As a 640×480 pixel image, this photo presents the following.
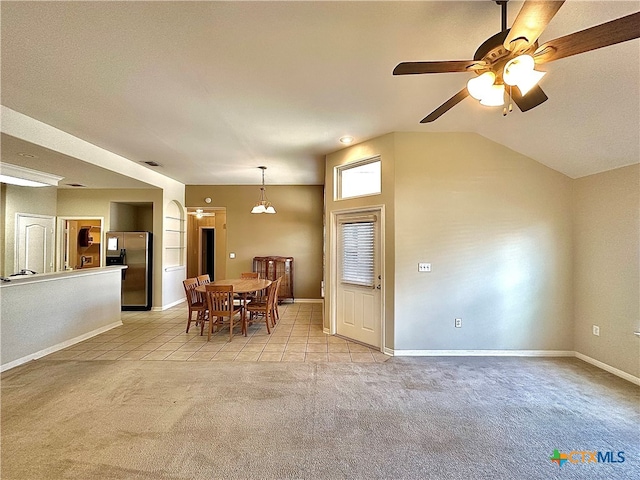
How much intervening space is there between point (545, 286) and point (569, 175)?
4.89 feet

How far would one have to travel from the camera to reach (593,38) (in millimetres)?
1337

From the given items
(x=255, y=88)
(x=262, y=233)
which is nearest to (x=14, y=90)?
(x=255, y=88)

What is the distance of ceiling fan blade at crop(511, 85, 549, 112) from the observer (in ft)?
5.65

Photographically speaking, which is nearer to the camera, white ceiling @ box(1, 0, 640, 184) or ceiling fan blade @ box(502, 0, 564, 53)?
ceiling fan blade @ box(502, 0, 564, 53)

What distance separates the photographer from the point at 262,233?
741cm

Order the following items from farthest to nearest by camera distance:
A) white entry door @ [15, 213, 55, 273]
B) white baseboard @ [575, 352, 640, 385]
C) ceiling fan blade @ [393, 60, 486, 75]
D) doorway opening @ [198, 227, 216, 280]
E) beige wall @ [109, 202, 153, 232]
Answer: doorway opening @ [198, 227, 216, 280], beige wall @ [109, 202, 153, 232], white entry door @ [15, 213, 55, 273], white baseboard @ [575, 352, 640, 385], ceiling fan blade @ [393, 60, 486, 75]

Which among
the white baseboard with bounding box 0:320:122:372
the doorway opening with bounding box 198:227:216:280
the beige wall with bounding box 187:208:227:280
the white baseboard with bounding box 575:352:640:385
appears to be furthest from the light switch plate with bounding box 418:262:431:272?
the doorway opening with bounding box 198:227:216:280

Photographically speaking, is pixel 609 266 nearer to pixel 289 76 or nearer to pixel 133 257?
pixel 289 76

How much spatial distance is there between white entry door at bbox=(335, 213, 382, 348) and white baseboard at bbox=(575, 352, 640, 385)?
255 centimetres

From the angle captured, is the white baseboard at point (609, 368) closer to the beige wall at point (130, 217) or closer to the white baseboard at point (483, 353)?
the white baseboard at point (483, 353)

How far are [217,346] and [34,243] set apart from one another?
4987 millimetres

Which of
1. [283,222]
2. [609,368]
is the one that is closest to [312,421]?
[609,368]

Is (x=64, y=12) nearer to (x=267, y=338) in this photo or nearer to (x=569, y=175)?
(x=267, y=338)

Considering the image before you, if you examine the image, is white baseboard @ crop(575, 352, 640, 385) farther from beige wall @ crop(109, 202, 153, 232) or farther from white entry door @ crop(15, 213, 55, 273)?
white entry door @ crop(15, 213, 55, 273)
